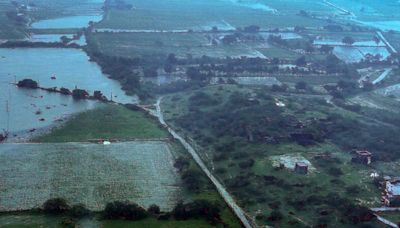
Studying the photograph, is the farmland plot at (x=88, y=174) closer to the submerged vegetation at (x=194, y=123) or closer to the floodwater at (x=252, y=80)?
the submerged vegetation at (x=194, y=123)

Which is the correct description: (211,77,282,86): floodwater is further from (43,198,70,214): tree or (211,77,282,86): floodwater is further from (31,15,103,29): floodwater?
(43,198,70,214): tree

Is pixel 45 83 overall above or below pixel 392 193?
below

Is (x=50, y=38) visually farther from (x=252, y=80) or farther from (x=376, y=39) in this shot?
(x=376, y=39)

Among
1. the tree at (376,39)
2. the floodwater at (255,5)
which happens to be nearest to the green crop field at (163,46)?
the tree at (376,39)

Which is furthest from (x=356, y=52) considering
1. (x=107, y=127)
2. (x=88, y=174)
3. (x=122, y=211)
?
(x=122, y=211)

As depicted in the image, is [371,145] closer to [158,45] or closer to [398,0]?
[158,45]
